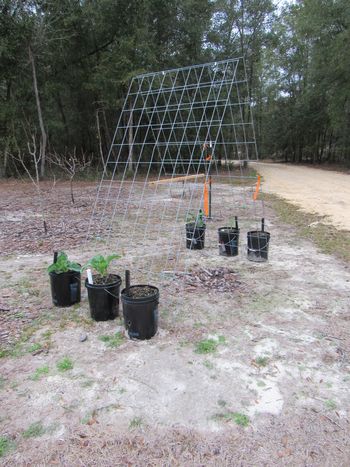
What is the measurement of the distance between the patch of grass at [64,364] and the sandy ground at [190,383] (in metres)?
0.04

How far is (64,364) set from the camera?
7.89ft

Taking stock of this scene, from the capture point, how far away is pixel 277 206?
8977 mm

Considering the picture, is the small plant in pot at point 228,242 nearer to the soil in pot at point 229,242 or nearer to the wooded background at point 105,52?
the soil in pot at point 229,242

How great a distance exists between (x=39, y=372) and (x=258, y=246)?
10.1 ft

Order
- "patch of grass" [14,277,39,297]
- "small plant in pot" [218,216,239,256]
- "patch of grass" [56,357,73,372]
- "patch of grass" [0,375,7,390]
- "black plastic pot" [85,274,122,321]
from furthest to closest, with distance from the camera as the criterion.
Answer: "small plant in pot" [218,216,239,256] → "patch of grass" [14,277,39,297] → "black plastic pot" [85,274,122,321] → "patch of grass" [56,357,73,372] → "patch of grass" [0,375,7,390]

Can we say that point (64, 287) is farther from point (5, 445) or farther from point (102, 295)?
point (5, 445)

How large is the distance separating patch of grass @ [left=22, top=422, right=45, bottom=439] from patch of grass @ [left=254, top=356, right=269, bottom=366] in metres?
1.42

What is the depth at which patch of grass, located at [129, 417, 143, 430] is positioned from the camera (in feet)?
6.14

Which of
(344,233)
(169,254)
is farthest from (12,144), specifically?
(344,233)

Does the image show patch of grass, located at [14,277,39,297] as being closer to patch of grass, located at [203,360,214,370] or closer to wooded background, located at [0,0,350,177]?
patch of grass, located at [203,360,214,370]

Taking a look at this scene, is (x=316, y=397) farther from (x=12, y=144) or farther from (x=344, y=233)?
(x=12, y=144)

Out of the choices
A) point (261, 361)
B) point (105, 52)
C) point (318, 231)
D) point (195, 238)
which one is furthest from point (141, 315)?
point (105, 52)

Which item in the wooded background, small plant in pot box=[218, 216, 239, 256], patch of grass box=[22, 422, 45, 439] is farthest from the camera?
the wooded background

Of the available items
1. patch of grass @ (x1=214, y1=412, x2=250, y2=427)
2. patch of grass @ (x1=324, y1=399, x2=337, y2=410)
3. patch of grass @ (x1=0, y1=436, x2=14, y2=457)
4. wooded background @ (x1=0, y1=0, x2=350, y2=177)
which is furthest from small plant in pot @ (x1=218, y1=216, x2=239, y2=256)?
wooded background @ (x1=0, y1=0, x2=350, y2=177)
